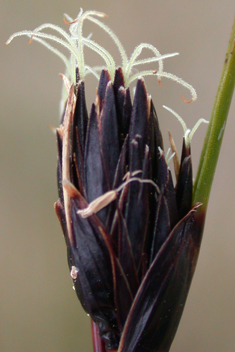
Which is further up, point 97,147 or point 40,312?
point 97,147

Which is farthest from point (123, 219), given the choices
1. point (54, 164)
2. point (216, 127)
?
point (54, 164)

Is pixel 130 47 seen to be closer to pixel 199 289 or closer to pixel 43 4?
pixel 43 4

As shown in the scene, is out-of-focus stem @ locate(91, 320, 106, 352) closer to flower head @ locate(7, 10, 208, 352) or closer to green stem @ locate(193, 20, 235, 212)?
flower head @ locate(7, 10, 208, 352)

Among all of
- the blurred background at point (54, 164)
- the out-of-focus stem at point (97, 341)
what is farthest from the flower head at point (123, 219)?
the blurred background at point (54, 164)

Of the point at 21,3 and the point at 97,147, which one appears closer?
the point at 97,147

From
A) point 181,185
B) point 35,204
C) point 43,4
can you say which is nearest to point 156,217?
point 181,185

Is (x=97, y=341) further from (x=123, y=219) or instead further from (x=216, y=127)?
(x=216, y=127)
